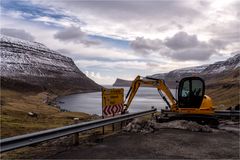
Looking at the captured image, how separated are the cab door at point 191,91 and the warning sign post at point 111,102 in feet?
11.3

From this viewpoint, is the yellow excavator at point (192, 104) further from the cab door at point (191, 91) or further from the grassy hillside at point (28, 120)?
the grassy hillside at point (28, 120)

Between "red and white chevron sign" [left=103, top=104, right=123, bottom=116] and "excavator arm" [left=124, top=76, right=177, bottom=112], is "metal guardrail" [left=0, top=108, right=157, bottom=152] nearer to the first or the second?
"red and white chevron sign" [left=103, top=104, right=123, bottom=116]

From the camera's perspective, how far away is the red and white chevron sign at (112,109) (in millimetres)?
16989

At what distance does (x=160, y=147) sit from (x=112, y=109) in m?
6.58

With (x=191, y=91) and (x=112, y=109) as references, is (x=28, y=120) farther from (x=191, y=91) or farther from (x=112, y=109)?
(x=191, y=91)

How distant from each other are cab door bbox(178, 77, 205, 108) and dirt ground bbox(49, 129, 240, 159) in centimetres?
492

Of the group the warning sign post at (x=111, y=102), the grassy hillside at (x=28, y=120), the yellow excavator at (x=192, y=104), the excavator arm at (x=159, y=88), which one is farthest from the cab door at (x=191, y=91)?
the grassy hillside at (x=28, y=120)

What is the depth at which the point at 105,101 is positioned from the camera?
17.0 m

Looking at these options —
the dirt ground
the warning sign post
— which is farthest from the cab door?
the dirt ground

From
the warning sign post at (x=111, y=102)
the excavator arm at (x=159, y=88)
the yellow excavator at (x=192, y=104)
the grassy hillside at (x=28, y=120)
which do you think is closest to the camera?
the warning sign post at (x=111, y=102)

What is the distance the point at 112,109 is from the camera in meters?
17.5

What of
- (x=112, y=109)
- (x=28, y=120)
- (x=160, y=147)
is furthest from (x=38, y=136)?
(x=28, y=120)

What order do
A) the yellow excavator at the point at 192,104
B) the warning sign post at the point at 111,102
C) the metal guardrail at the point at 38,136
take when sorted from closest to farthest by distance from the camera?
the metal guardrail at the point at 38,136
the warning sign post at the point at 111,102
the yellow excavator at the point at 192,104

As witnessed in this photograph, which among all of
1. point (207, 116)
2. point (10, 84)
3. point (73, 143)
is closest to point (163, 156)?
point (73, 143)
